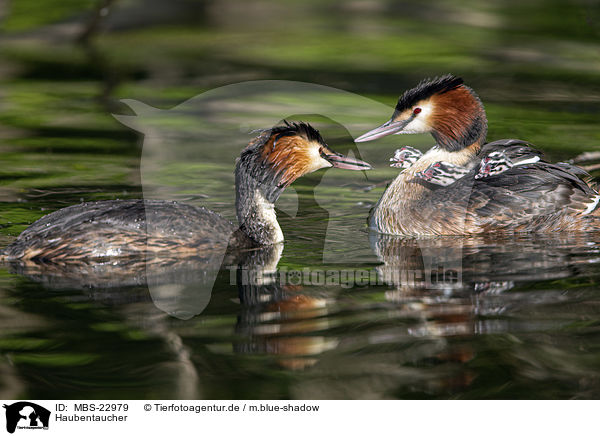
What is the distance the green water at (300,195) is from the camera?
16.7ft

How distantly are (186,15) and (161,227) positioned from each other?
12555mm

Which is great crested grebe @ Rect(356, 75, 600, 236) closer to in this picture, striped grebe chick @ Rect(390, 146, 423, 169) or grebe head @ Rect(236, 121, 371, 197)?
striped grebe chick @ Rect(390, 146, 423, 169)

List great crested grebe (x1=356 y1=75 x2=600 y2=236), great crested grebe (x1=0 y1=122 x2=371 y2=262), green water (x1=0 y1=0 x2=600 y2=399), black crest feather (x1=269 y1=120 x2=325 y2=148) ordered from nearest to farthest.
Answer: green water (x1=0 y1=0 x2=600 y2=399) < great crested grebe (x1=0 y1=122 x2=371 y2=262) < black crest feather (x1=269 y1=120 x2=325 y2=148) < great crested grebe (x1=356 y1=75 x2=600 y2=236)

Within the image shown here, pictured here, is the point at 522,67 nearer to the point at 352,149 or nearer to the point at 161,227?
the point at 352,149

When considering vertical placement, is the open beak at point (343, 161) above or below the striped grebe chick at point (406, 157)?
above

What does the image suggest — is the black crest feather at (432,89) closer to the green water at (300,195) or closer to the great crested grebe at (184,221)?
the great crested grebe at (184,221)

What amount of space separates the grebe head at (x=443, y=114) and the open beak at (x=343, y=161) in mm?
617

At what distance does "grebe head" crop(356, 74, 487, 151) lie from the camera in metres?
8.52

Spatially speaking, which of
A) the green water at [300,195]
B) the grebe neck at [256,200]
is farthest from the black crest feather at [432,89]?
the grebe neck at [256,200]

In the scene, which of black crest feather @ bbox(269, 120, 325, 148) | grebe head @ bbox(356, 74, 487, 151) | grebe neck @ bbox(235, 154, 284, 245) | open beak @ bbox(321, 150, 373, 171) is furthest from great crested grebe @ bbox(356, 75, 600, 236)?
grebe neck @ bbox(235, 154, 284, 245)

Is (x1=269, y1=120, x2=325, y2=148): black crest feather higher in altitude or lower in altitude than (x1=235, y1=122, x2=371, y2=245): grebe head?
higher

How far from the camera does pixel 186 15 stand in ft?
62.7
